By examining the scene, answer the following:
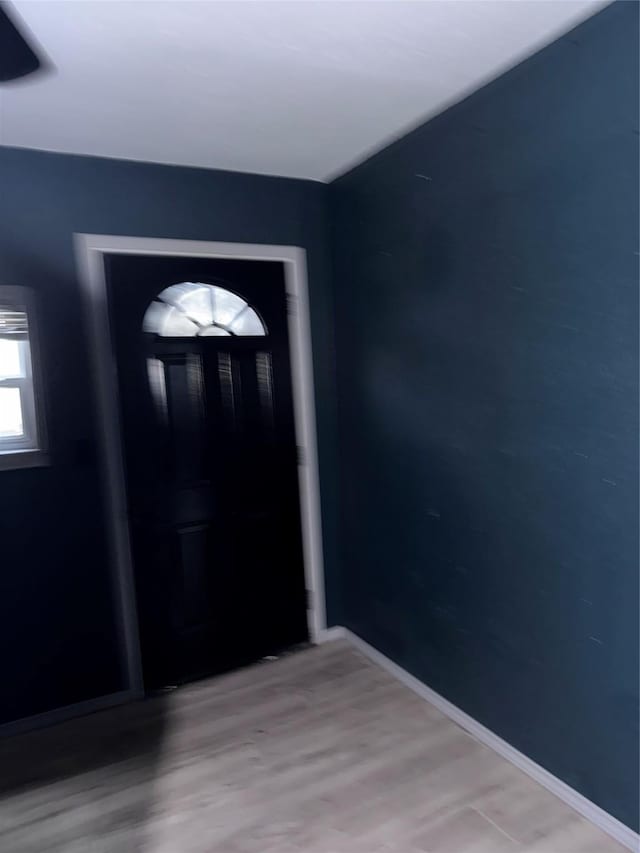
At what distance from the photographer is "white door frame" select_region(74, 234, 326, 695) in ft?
8.25

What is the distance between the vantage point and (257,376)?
2.89 metres

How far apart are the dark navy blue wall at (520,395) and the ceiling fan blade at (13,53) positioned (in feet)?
4.57

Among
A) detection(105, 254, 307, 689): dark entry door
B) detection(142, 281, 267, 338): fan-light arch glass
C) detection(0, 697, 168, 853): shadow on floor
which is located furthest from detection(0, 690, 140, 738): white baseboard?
detection(142, 281, 267, 338): fan-light arch glass

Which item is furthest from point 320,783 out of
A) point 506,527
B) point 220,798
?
point 506,527

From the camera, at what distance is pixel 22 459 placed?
2.42 m

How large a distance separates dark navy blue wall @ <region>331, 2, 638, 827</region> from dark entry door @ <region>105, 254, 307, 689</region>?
0.53 meters

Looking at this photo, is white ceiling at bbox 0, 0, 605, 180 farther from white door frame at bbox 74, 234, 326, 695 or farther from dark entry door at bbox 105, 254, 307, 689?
dark entry door at bbox 105, 254, 307, 689

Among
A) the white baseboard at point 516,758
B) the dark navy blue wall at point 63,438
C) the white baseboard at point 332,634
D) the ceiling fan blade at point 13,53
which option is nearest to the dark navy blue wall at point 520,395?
the white baseboard at point 516,758

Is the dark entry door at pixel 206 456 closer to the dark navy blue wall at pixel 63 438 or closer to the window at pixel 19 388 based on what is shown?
the dark navy blue wall at pixel 63 438

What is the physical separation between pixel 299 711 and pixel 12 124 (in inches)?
104

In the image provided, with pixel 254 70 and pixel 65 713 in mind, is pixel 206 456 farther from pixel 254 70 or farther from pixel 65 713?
pixel 254 70

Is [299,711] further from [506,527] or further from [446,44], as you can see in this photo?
[446,44]

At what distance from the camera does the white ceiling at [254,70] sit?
157cm

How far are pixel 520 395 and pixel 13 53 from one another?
1.88 meters
